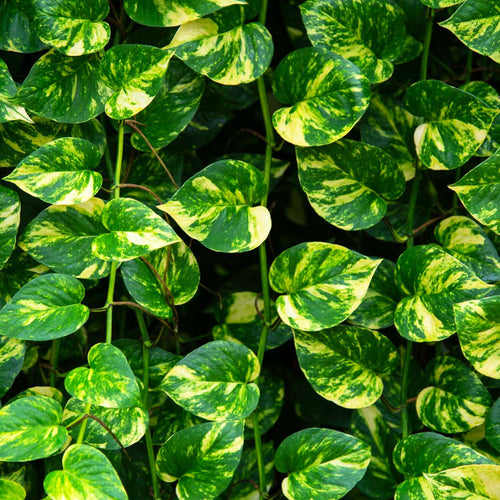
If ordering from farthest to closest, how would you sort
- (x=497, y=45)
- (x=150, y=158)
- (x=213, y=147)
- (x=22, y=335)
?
(x=213, y=147) < (x=150, y=158) < (x=497, y=45) < (x=22, y=335)

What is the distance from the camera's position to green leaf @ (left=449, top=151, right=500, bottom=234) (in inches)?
28.1

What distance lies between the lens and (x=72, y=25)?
72 centimetres

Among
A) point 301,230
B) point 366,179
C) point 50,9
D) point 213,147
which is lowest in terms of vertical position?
point 301,230

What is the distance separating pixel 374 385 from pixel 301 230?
42 centimetres

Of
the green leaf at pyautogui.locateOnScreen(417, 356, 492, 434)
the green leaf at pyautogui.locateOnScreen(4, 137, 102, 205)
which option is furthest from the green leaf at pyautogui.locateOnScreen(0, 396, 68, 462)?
the green leaf at pyautogui.locateOnScreen(417, 356, 492, 434)

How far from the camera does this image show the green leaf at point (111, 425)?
69 centimetres

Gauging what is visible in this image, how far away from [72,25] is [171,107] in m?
0.15

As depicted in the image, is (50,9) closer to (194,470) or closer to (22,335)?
(22,335)

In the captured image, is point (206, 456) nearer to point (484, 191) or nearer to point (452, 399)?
point (452, 399)

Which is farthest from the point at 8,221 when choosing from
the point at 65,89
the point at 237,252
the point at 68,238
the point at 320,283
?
the point at 320,283

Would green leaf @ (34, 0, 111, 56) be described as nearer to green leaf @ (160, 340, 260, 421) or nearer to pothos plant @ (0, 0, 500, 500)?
pothos plant @ (0, 0, 500, 500)

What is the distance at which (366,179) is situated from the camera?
2.60ft

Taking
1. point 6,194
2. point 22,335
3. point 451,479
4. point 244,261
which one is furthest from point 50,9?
point 451,479

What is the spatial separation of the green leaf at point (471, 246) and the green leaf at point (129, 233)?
15.8 inches
